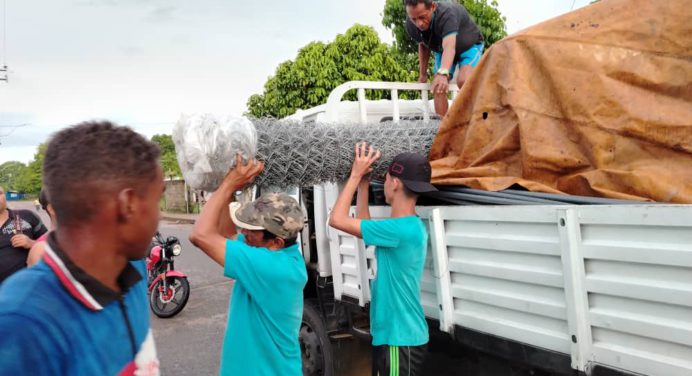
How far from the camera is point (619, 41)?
2.64 metres

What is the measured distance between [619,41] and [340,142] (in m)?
1.49

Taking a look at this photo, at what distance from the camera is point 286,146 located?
2812 millimetres

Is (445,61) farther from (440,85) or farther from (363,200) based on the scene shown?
(363,200)

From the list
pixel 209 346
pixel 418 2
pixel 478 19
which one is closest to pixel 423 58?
pixel 418 2

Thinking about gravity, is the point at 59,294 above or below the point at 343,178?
below

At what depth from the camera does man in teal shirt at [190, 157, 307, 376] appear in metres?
2.24

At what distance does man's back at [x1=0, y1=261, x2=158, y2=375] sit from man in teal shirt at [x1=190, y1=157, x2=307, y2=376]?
38.5 inches

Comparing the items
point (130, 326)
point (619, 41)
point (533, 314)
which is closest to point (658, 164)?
point (619, 41)

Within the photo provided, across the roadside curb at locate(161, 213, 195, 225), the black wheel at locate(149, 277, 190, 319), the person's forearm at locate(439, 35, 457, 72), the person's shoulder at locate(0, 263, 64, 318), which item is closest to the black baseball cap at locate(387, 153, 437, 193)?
the person's forearm at locate(439, 35, 457, 72)

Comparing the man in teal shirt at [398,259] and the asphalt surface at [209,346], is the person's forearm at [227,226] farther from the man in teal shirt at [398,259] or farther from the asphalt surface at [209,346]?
the asphalt surface at [209,346]

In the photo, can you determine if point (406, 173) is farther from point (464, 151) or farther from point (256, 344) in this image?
point (256, 344)

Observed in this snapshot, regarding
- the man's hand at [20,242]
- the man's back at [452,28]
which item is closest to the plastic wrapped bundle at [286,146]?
the man's back at [452,28]

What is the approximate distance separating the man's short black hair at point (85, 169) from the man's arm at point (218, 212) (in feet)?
3.88

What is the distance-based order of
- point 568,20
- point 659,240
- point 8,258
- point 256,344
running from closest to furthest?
point 659,240 → point 256,344 → point 568,20 → point 8,258
